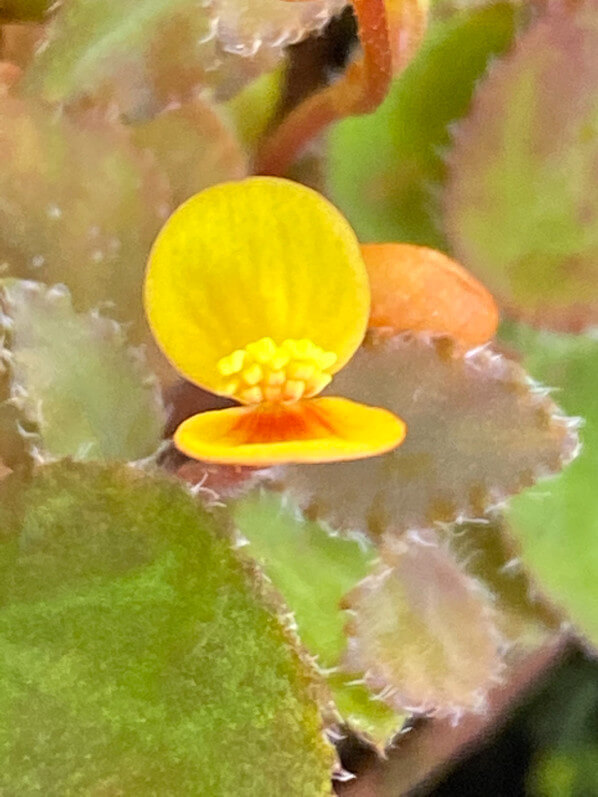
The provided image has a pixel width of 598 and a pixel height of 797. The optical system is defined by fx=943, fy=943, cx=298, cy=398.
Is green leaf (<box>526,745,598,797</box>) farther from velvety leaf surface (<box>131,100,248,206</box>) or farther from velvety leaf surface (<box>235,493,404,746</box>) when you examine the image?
velvety leaf surface (<box>131,100,248,206</box>)

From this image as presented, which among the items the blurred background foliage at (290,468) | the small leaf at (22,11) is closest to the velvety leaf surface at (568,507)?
the blurred background foliage at (290,468)

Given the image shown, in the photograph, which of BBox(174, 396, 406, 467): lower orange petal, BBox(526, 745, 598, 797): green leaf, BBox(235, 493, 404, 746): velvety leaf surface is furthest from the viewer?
BBox(526, 745, 598, 797): green leaf

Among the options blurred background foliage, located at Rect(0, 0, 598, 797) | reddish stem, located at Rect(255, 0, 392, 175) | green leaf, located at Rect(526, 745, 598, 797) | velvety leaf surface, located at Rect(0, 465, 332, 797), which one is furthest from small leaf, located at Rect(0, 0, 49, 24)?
green leaf, located at Rect(526, 745, 598, 797)

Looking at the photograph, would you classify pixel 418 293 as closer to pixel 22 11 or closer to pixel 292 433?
pixel 292 433

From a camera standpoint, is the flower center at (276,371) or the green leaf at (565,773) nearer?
the flower center at (276,371)

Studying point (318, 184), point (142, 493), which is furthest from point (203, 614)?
point (318, 184)

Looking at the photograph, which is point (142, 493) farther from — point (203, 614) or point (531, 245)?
point (531, 245)

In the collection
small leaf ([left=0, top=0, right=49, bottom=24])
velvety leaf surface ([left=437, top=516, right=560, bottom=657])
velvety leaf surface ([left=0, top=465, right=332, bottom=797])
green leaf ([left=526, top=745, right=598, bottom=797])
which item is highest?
small leaf ([left=0, top=0, right=49, bottom=24])

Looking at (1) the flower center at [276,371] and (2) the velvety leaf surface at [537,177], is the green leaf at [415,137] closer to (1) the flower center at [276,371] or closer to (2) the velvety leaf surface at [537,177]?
(2) the velvety leaf surface at [537,177]
